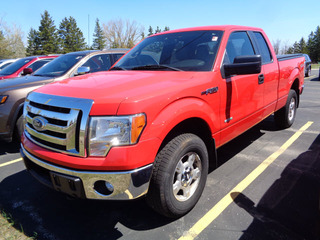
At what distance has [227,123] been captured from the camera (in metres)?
2.96

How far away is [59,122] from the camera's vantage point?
204cm

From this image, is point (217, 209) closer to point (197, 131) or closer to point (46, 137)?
point (197, 131)

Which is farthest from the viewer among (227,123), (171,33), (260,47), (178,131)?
(260,47)

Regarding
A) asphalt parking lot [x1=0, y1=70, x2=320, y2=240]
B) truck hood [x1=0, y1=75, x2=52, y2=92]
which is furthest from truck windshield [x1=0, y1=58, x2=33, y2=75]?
asphalt parking lot [x1=0, y1=70, x2=320, y2=240]

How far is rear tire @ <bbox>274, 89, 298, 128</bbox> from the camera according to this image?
4960mm

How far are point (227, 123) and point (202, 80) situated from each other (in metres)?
0.75

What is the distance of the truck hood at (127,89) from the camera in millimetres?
1915

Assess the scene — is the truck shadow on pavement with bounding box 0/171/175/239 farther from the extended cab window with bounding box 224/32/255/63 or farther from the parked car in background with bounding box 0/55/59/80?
the parked car in background with bounding box 0/55/59/80

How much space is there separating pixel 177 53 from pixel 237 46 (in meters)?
0.92

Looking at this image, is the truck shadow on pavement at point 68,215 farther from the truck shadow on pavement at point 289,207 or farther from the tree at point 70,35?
the tree at point 70,35

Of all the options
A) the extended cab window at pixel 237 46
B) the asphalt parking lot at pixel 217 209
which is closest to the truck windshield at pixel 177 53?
the extended cab window at pixel 237 46

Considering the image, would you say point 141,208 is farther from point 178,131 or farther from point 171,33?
point 171,33

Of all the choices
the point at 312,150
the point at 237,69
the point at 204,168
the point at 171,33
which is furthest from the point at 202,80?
the point at 312,150

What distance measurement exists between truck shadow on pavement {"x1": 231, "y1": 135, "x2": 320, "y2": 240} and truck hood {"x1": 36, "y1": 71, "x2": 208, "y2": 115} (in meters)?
1.42
